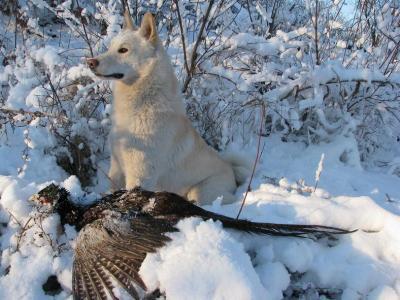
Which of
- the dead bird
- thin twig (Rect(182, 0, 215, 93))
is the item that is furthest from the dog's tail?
the dead bird

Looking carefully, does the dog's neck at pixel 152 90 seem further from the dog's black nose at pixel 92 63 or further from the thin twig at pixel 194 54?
the thin twig at pixel 194 54

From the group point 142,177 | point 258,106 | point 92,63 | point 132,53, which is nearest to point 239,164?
point 258,106

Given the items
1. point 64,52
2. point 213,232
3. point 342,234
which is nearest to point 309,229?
point 342,234

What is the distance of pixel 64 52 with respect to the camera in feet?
17.4

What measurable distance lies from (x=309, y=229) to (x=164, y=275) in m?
0.87

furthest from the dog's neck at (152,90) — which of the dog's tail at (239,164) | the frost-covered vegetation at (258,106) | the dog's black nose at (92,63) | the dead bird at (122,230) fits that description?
the dead bird at (122,230)

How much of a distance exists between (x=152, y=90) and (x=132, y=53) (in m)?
0.36

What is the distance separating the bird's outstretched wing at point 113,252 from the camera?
1.97 meters

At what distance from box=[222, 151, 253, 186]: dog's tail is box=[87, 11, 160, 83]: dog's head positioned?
1.39 m

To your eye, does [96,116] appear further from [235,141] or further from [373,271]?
[373,271]

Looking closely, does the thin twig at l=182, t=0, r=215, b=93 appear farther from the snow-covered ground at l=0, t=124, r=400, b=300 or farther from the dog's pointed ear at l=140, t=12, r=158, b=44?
the snow-covered ground at l=0, t=124, r=400, b=300

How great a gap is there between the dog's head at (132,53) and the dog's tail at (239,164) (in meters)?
1.39

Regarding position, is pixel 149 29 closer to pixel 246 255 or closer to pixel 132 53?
pixel 132 53

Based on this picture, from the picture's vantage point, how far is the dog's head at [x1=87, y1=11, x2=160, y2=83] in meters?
3.90
